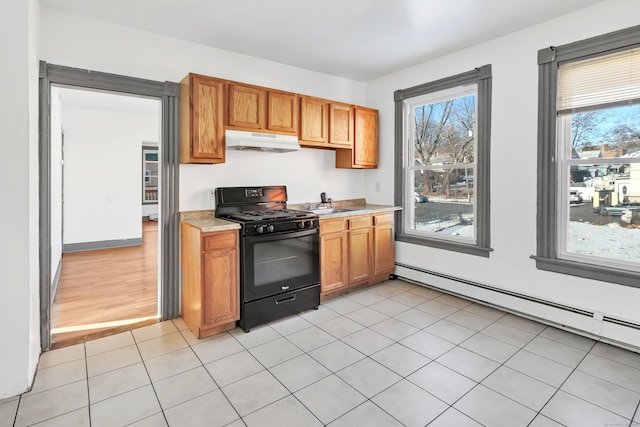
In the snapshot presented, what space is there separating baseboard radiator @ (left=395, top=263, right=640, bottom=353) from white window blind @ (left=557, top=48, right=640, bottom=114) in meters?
1.68

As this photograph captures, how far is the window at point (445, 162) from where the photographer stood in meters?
3.47

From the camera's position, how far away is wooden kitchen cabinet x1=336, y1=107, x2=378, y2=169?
4.27m

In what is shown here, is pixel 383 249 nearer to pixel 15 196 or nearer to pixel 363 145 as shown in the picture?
pixel 363 145

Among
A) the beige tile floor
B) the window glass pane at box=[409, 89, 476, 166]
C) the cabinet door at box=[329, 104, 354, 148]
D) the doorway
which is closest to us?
the beige tile floor

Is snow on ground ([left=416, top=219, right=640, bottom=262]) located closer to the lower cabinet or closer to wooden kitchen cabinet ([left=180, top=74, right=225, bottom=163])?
the lower cabinet

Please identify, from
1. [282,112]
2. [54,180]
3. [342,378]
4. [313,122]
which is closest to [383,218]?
A: [313,122]

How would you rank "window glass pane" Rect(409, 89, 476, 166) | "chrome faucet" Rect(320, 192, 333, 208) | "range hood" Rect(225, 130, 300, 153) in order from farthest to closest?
1. "chrome faucet" Rect(320, 192, 333, 208)
2. "window glass pane" Rect(409, 89, 476, 166)
3. "range hood" Rect(225, 130, 300, 153)

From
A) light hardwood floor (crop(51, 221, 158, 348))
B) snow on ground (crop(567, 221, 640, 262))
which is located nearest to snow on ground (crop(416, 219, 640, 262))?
snow on ground (crop(567, 221, 640, 262))

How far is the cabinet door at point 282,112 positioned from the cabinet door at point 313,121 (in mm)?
108

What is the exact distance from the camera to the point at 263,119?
3.39 metres

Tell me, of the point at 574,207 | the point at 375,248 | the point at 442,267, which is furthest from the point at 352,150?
the point at 574,207

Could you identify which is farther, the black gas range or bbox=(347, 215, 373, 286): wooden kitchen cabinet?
bbox=(347, 215, 373, 286): wooden kitchen cabinet

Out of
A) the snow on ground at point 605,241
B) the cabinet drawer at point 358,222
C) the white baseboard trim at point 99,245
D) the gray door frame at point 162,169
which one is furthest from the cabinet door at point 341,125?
the white baseboard trim at point 99,245

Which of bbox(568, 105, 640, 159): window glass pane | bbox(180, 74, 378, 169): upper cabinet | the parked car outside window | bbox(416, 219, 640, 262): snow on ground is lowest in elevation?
bbox(416, 219, 640, 262): snow on ground
